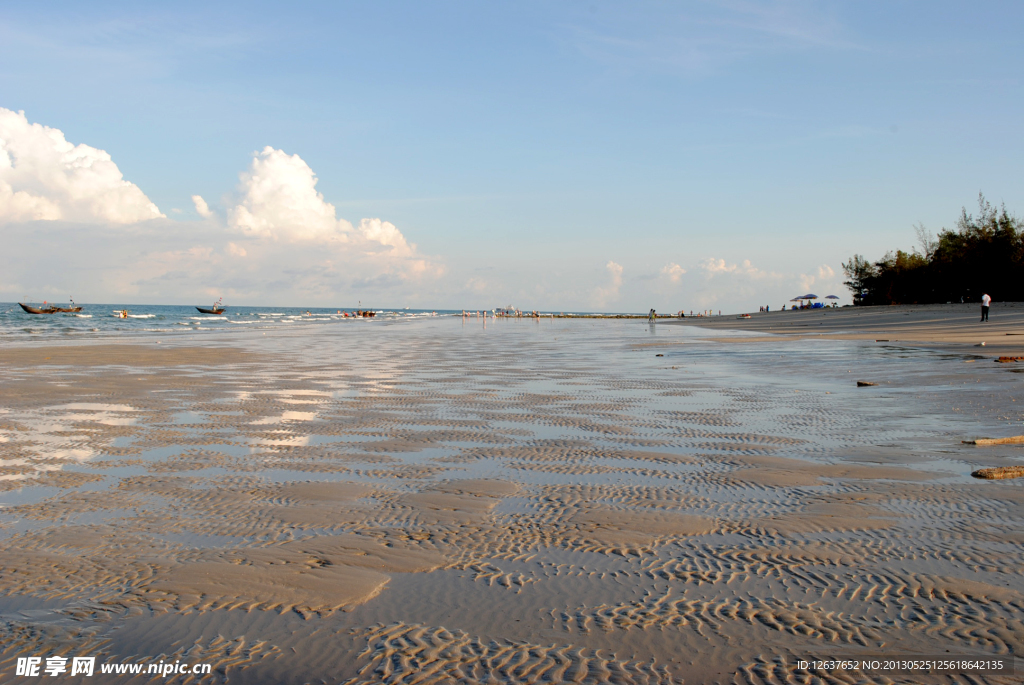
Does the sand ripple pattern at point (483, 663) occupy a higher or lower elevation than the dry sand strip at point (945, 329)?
lower

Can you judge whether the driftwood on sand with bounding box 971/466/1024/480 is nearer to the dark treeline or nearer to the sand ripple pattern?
the sand ripple pattern

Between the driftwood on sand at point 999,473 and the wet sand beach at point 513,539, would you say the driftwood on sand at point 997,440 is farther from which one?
the driftwood on sand at point 999,473

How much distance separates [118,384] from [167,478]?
11.8 m

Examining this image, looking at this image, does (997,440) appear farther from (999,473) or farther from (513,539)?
(513,539)

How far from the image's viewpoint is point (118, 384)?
59.7 feet

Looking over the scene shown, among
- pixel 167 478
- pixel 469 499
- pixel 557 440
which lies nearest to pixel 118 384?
pixel 167 478

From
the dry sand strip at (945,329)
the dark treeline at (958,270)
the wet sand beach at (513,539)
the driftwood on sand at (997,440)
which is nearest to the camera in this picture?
the wet sand beach at (513,539)

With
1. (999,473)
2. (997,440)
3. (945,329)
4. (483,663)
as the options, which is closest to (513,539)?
(483,663)

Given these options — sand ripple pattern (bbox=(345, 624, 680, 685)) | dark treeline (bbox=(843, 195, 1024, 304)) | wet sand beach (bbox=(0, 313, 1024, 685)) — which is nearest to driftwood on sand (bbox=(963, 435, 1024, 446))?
wet sand beach (bbox=(0, 313, 1024, 685))

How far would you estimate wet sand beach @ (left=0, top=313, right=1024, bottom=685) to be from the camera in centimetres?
417

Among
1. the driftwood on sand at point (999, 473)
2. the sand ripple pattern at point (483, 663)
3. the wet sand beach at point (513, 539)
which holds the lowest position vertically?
the sand ripple pattern at point (483, 663)

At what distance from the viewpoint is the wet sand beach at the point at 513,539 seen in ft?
13.7

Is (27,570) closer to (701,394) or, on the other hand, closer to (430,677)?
(430,677)

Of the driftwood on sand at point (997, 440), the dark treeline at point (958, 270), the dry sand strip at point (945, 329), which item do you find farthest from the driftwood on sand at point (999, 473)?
the dark treeline at point (958, 270)
